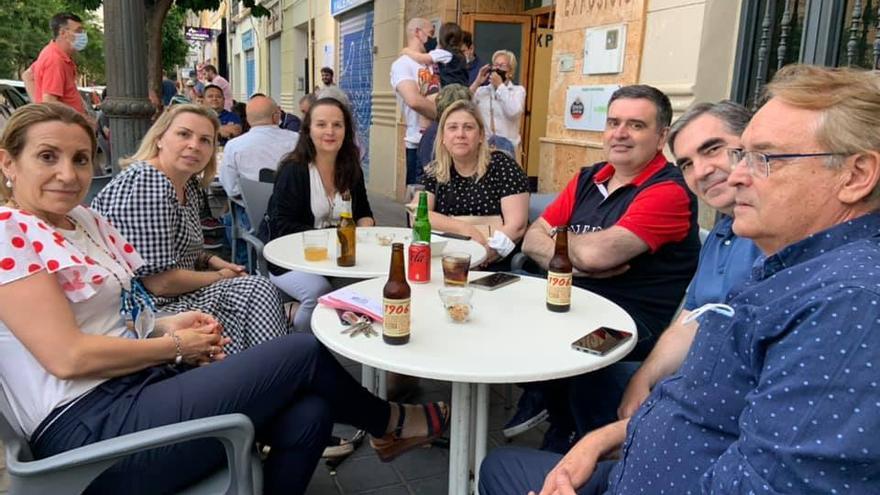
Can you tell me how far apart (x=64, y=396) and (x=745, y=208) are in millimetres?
1616

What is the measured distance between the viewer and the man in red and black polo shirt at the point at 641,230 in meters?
2.40

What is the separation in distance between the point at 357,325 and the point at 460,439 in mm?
460

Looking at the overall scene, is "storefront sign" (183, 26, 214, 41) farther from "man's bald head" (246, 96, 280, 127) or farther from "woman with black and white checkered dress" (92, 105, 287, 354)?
"woman with black and white checkered dress" (92, 105, 287, 354)

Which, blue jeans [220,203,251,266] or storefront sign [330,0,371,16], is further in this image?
storefront sign [330,0,371,16]

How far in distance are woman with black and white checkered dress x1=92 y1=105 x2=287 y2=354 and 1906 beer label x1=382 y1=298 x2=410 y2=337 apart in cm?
105

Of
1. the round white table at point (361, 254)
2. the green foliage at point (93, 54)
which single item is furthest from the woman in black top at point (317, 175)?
the green foliage at point (93, 54)

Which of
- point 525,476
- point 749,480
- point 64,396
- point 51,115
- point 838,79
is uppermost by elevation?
point 838,79

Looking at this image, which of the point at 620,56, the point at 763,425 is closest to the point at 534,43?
the point at 620,56

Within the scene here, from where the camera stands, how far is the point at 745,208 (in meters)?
1.21

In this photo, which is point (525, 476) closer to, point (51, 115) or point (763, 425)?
point (763, 425)

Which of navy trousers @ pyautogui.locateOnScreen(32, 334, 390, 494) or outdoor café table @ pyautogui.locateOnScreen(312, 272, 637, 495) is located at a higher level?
outdoor café table @ pyautogui.locateOnScreen(312, 272, 637, 495)

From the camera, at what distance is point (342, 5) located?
36.4ft

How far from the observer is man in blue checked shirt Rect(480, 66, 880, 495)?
84cm

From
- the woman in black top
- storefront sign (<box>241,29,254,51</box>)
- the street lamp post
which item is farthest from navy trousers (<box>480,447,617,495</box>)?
storefront sign (<box>241,29,254,51</box>)
